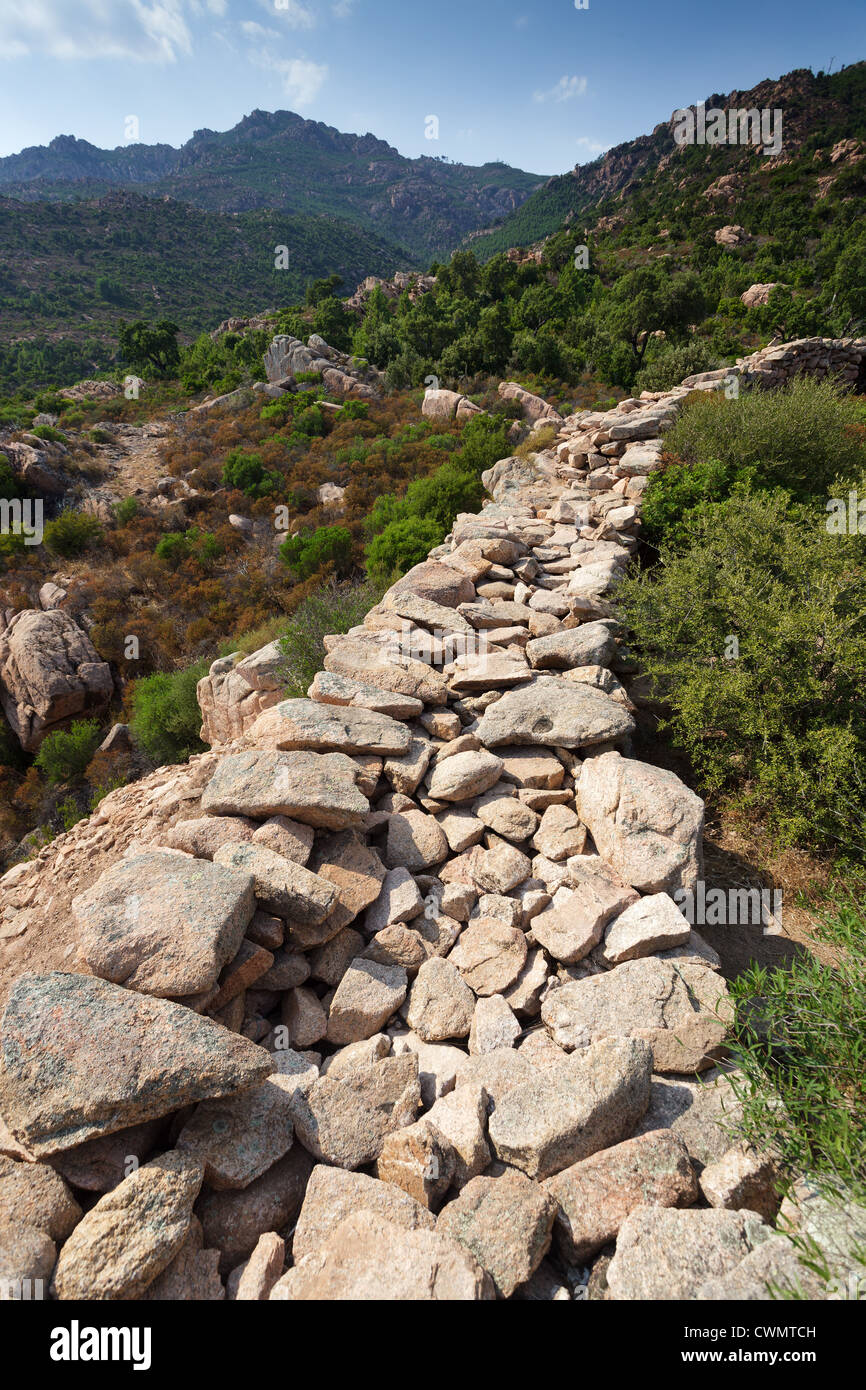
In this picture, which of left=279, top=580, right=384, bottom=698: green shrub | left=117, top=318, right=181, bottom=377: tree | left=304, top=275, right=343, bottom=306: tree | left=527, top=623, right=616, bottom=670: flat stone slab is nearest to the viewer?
left=527, top=623, right=616, bottom=670: flat stone slab

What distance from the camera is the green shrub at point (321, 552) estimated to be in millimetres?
13875

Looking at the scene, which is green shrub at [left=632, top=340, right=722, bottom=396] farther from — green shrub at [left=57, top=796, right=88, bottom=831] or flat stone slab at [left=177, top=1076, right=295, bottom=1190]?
flat stone slab at [left=177, top=1076, right=295, bottom=1190]

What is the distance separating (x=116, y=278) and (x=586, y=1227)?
97827 mm

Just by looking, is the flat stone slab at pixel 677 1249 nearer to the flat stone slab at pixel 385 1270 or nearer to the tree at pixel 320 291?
the flat stone slab at pixel 385 1270

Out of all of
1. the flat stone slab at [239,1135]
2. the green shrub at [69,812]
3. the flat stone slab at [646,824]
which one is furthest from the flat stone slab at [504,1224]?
the green shrub at [69,812]

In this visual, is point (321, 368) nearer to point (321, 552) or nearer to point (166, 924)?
point (321, 552)

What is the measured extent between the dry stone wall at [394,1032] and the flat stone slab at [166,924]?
14mm

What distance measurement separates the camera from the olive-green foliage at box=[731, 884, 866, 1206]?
83.6 inches

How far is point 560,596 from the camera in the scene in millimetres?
7020

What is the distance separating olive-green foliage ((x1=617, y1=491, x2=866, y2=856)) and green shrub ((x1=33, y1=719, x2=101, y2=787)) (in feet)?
37.4

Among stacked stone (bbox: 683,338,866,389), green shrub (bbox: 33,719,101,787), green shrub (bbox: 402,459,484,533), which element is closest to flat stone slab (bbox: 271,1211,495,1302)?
green shrub (bbox: 402,459,484,533)

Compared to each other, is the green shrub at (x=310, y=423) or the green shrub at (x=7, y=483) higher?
the green shrub at (x=310, y=423)

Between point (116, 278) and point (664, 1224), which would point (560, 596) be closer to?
point (664, 1224)

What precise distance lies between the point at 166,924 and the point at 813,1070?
10.2 feet
